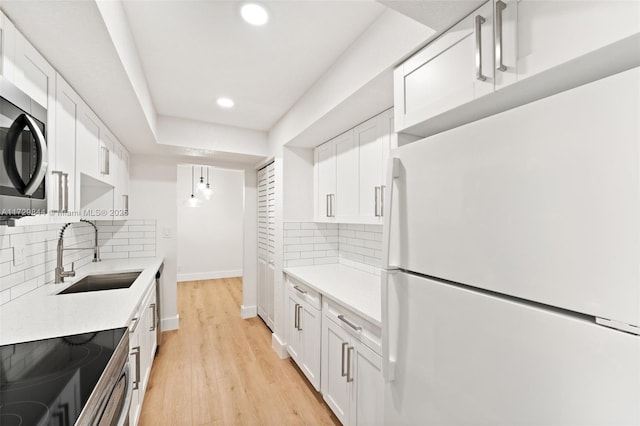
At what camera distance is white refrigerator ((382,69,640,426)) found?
58 cm

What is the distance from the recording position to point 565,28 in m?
0.74

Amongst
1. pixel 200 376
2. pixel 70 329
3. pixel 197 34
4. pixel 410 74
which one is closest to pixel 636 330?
pixel 410 74

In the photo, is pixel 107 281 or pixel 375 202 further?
pixel 107 281

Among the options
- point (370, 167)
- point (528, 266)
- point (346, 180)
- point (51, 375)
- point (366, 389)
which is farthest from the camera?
point (346, 180)

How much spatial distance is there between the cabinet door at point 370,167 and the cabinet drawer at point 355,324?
66 centimetres

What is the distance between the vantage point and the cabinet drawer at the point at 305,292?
7.10 ft

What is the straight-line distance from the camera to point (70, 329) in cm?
121

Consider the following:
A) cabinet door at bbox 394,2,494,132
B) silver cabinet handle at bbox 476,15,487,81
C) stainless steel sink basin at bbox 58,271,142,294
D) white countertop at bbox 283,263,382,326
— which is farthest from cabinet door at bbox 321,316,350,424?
stainless steel sink basin at bbox 58,271,142,294

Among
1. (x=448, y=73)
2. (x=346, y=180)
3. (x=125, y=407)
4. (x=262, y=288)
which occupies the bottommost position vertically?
(x=262, y=288)

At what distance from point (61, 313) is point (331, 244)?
83.9 inches

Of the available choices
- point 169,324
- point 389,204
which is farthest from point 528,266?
point 169,324

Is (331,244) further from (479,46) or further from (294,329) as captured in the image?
(479,46)

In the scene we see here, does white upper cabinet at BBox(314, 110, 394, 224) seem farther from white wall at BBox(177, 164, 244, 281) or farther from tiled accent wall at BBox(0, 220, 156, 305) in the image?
white wall at BBox(177, 164, 244, 281)

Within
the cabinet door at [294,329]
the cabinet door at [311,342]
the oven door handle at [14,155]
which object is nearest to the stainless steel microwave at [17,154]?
the oven door handle at [14,155]
